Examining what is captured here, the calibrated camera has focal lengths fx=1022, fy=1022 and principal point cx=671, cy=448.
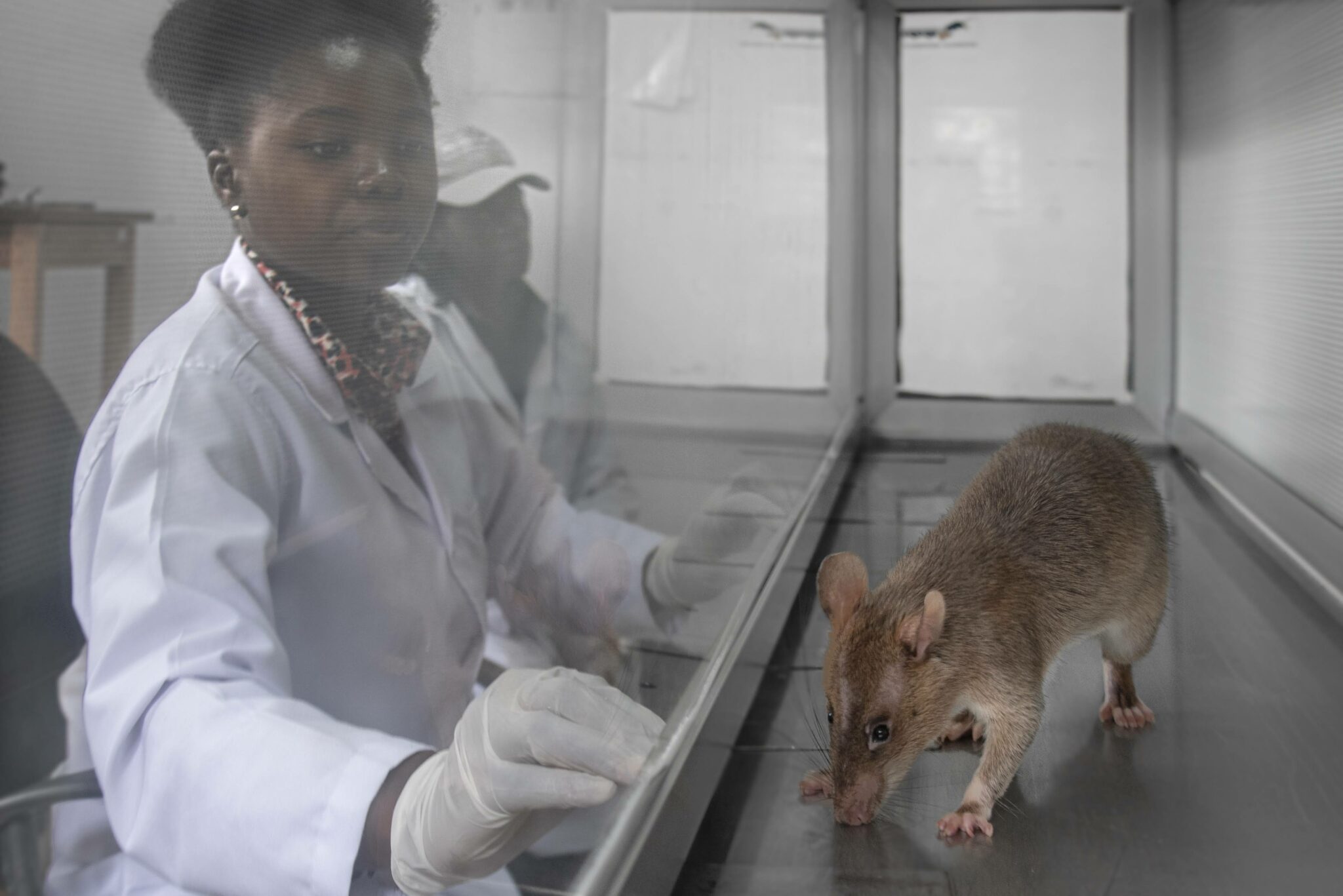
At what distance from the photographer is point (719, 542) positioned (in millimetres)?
1083

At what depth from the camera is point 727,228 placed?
1.31 m

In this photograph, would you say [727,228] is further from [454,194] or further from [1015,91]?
[454,194]

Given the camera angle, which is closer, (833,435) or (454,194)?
(454,194)

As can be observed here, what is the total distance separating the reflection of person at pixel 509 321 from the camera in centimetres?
50

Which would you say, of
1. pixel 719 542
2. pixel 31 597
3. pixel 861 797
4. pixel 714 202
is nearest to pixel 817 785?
pixel 861 797

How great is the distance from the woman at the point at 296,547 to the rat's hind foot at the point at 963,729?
23 cm

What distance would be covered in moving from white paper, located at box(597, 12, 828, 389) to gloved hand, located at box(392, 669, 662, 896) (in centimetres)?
38

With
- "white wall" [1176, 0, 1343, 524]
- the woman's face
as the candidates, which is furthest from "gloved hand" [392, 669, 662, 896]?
"white wall" [1176, 0, 1343, 524]

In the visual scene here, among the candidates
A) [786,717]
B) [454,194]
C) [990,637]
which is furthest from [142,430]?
[786,717]

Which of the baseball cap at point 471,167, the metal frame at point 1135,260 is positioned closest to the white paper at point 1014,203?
the metal frame at point 1135,260

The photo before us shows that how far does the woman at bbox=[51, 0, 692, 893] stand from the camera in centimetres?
29

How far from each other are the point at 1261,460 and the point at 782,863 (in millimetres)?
556

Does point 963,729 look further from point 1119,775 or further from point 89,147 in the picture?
point 89,147

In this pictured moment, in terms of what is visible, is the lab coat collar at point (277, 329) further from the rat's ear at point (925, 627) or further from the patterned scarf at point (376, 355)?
the rat's ear at point (925, 627)
